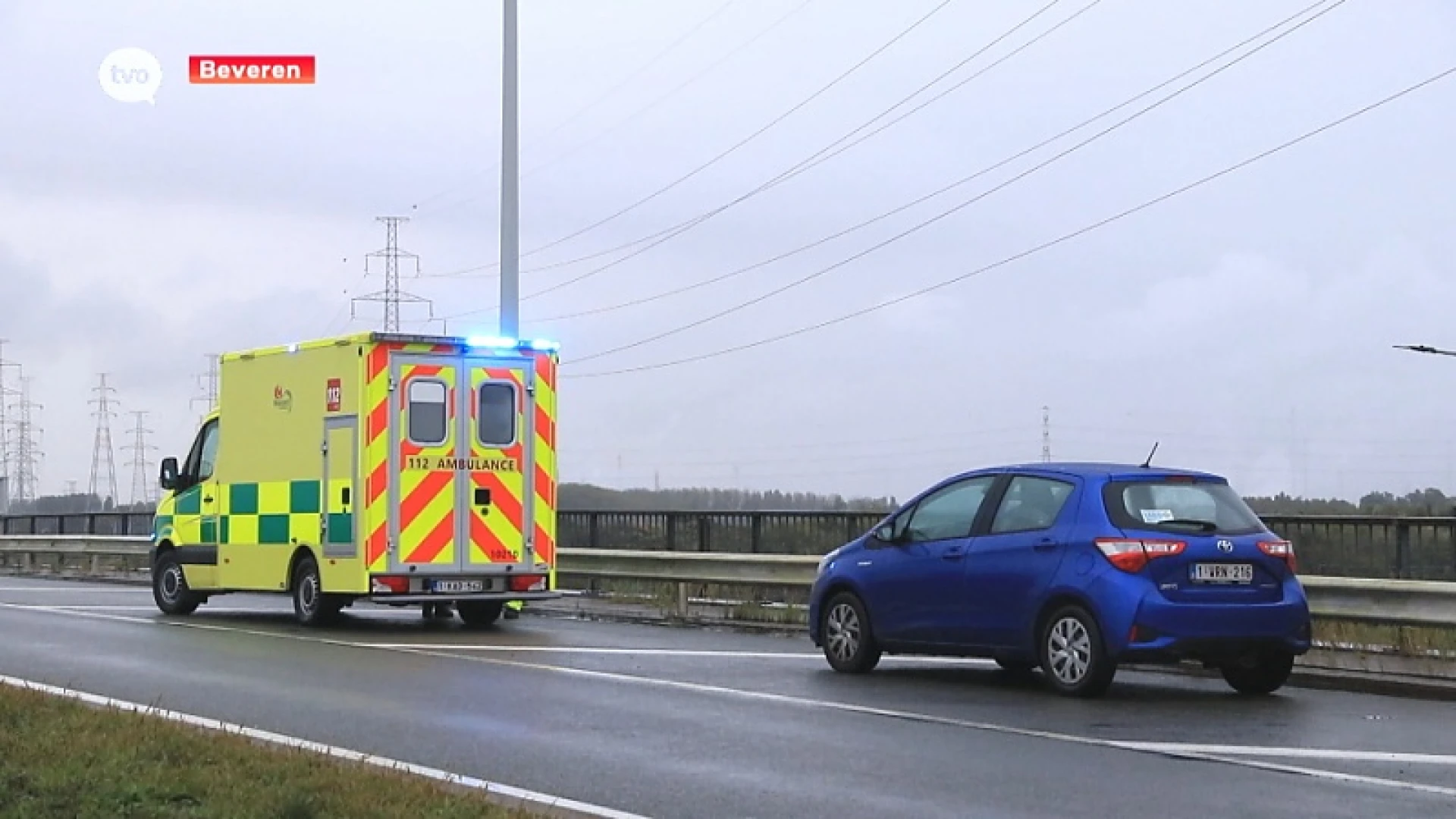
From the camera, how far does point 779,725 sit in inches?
440

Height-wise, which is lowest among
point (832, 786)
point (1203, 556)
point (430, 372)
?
point (832, 786)

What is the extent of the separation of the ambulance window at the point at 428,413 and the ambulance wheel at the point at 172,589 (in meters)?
4.35

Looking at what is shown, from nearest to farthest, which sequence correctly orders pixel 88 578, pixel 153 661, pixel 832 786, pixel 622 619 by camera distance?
pixel 832 786 < pixel 153 661 < pixel 622 619 < pixel 88 578

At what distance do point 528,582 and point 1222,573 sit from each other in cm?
895

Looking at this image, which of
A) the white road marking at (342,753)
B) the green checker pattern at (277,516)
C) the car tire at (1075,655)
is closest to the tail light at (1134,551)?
A: the car tire at (1075,655)

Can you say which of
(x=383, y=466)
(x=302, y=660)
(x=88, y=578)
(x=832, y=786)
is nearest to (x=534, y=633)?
(x=383, y=466)

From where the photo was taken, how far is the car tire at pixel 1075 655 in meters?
12.4

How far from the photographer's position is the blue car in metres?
12.3

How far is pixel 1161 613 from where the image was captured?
12219mm

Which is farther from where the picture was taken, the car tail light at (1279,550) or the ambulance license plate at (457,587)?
the ambulance license plate at (457,587)

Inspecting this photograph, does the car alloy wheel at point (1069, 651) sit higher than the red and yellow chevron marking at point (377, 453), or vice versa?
the red and yellow chevron marking at point (377, 453)

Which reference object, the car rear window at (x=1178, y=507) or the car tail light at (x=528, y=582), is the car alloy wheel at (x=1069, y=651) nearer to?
the car rear window at (x=1178, y=507)

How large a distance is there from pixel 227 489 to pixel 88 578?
40.8 feet

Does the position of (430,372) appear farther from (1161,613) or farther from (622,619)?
(1161,613)
